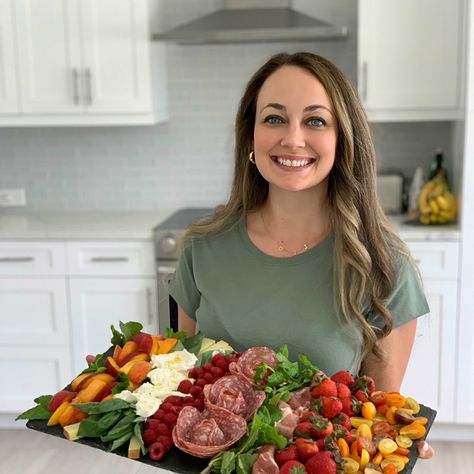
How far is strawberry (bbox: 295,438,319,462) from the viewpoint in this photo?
115 cm

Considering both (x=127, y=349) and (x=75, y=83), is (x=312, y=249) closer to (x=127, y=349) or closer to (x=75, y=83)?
(x=127, y=349)

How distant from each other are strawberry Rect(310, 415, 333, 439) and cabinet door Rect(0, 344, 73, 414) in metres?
2.45

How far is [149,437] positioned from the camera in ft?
4.05

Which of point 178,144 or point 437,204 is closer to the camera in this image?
point 437,204

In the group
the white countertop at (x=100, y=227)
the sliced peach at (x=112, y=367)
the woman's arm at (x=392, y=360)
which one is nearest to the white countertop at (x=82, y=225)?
the white countertop at (x=100, y=227)

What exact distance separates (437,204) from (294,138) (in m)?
1.93

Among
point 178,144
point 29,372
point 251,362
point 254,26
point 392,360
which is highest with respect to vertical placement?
point 254,26

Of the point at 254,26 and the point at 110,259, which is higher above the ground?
the point at 254,26

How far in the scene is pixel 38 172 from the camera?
4.00 metres

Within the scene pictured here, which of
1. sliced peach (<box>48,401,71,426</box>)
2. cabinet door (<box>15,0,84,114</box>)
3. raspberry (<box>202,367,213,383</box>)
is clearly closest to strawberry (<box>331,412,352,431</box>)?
raspberry (<box>202,367,213,383</box>)

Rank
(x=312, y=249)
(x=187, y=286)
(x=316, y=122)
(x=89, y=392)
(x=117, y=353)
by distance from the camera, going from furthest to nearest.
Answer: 1. (x=187, y=286)
2. (x=312, y=249)
3. (x=316, y=122)
4. (x=117, y=353)
5. (x=89, y=392)

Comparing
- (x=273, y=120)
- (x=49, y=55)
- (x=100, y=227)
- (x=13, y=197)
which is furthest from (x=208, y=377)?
(x=13, y=197)

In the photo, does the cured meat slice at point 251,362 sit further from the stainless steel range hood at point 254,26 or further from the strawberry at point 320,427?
the stainless steel range hood at point 254,26

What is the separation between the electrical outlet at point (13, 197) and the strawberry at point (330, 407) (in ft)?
10.1
